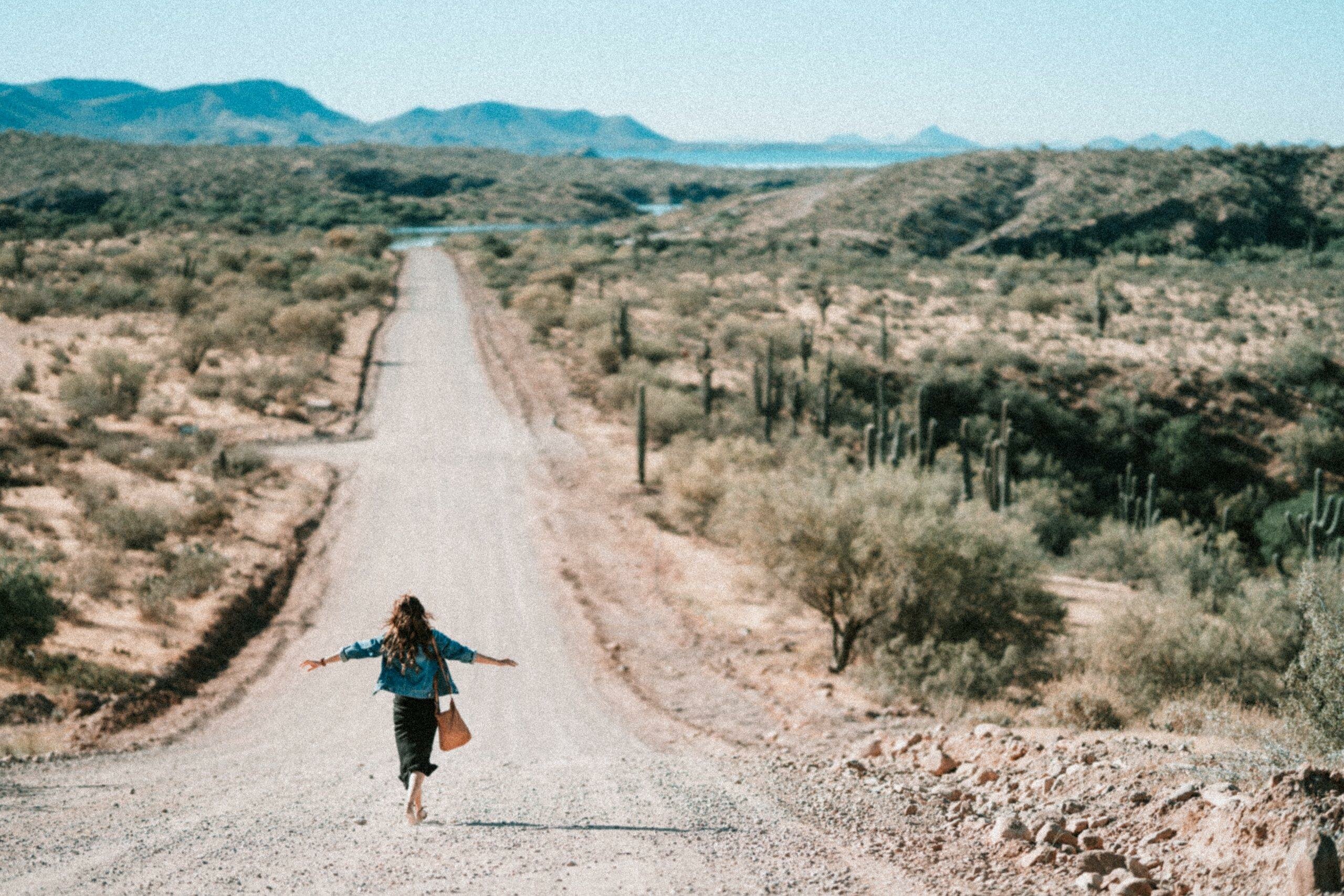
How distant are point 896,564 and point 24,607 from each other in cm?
1196

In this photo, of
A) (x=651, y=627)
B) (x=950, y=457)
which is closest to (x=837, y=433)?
(x=950, y=457)

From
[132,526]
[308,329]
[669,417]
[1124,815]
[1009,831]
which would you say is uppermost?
[308,329]

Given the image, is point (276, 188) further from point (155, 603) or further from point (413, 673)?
point (413, 673)

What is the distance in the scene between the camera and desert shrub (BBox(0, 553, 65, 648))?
40.6 feet

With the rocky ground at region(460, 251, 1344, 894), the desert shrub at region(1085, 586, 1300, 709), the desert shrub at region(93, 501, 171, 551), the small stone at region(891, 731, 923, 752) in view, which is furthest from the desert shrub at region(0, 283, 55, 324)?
the desert shrub at region(1085, 586, 1300, 709)

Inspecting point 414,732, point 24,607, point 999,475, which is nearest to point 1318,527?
point 999,475

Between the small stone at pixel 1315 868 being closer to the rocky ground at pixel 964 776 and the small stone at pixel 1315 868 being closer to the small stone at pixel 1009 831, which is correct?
the rocky ground at pixel 964 776

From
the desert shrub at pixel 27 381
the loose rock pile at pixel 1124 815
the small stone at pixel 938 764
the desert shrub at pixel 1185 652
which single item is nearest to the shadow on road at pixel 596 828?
the loose rock pile at pixel 1124 815

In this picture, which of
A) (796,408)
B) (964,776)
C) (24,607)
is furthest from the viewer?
(796,408)

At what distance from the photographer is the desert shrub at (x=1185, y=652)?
36.1ft

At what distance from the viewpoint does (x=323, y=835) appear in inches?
251

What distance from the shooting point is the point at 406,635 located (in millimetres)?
6184

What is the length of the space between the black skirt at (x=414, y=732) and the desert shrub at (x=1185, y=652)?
8085 mm

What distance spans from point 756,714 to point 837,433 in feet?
59.5
